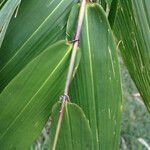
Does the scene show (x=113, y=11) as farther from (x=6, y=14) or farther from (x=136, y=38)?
(x=6, y=14)

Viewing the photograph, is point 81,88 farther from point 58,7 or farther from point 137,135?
point 137,135

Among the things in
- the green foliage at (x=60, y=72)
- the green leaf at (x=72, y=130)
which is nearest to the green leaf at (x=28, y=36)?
the green foliage at (x=60, y=72)

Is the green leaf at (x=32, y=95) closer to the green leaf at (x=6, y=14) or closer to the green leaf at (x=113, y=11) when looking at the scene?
the green leaf at (x=6, y=14)

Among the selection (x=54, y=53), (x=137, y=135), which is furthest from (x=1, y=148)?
(x=137, y=135)

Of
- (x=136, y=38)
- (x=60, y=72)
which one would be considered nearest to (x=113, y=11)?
(x=136, y=38)

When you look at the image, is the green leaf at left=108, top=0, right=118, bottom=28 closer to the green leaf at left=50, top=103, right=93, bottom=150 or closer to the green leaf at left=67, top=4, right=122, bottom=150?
the green leaf at left=67, top=4, right=122, bottom=150

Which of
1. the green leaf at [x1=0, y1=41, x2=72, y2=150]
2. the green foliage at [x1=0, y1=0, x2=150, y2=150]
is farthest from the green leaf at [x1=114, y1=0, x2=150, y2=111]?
the green leaf at [x1=0, y1=41, x2=72, y2=150]
